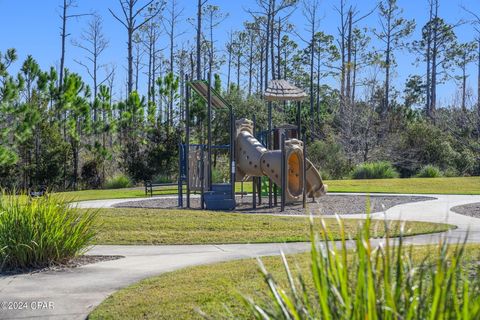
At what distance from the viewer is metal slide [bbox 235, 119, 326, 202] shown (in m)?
18.0

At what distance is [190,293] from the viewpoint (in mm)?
7078

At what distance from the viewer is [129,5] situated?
39.9 meters

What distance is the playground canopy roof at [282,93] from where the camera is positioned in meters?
20.7

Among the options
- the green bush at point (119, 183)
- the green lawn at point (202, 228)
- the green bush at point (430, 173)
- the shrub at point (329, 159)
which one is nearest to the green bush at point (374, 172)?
the green bush at point (430, 173)

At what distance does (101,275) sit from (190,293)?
1861 millimetres

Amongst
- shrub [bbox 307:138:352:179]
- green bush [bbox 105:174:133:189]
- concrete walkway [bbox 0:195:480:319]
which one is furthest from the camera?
shrub [bbox 307:138:352:179]

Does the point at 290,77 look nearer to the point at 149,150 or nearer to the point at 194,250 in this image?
the point at 149,150

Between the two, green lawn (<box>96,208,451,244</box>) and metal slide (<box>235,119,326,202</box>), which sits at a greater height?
metal slide (<box>235,119,326,202</box>)

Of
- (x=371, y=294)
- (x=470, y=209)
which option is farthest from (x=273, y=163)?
(x=371, y=294)

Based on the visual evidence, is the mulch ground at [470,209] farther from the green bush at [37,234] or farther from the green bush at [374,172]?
the green bush at [374,172]

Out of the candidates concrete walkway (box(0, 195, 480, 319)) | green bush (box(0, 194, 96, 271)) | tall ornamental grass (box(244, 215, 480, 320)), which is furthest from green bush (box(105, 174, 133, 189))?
tall ornamental grass (box(244, 215, 480, 320))

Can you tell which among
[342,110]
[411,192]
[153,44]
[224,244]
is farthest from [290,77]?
[224,244]

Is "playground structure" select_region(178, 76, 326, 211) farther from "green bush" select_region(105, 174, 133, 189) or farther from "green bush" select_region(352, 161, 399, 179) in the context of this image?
"green bush" select_region(105, 174, 133, 189)

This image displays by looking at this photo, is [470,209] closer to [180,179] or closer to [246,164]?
[246,164]
